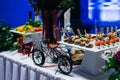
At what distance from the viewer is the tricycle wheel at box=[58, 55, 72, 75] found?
117 cm

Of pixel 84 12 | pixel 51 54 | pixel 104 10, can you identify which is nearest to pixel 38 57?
pixel 51 54

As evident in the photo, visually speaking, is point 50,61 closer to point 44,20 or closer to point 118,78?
point 44,20

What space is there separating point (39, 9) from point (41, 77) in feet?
1.40

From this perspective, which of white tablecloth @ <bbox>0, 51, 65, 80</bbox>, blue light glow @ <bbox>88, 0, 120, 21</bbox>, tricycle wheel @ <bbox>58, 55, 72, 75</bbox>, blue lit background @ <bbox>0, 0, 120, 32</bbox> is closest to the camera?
tricycle wheel @ <bbox>58, 55, 72, 75</bbox>

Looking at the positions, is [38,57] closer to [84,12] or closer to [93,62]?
[93,62]

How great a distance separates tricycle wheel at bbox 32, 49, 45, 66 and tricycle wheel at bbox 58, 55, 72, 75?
0.51ft

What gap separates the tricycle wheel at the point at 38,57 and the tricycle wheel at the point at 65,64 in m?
0.15

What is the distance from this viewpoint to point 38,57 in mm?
1363

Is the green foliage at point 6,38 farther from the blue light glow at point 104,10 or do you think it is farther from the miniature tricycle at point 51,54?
the blue light glow at point 104,10

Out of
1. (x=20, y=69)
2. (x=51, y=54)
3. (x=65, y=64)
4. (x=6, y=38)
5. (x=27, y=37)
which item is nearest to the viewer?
(x=65, y=64)

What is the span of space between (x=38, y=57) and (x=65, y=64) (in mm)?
228

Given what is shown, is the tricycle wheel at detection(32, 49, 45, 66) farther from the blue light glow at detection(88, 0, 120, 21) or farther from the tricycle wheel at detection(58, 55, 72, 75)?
the blue light glow at detection(88, 0, 120, 21)

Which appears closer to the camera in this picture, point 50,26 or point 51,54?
point 51,54

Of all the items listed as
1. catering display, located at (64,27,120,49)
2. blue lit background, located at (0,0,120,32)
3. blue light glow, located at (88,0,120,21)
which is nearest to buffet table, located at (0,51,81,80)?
catering display, located at (64,27,120,49)
